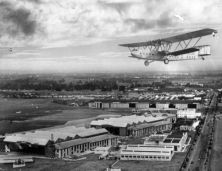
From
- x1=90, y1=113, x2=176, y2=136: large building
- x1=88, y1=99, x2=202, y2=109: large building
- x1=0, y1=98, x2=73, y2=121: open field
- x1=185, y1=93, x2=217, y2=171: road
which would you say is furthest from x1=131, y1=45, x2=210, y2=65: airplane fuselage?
x1=88, y1=99, x2=202, y2=109: large building

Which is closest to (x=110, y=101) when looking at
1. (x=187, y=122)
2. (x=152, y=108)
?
(x=152, y=108)

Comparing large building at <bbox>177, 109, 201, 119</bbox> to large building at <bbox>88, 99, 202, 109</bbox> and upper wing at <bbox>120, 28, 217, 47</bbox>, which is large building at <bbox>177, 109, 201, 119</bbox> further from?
upper wing at <bbox>120, 28, 217, 47</bbox>

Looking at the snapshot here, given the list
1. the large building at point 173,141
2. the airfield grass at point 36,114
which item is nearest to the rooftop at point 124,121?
the airfield grass at point 36,114

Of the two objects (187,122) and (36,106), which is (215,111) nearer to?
(187,122)

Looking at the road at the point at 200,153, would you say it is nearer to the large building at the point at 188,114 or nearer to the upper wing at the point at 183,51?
the large building at the point at 188,114

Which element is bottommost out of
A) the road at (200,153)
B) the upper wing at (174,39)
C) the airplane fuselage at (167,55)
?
the road at (200,153)

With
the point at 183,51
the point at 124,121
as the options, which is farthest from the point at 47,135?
the point at 183,51

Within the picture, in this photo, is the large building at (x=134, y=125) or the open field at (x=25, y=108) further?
the open field at (x=25, y=108)

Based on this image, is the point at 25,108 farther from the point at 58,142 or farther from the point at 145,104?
the point at 58,142
